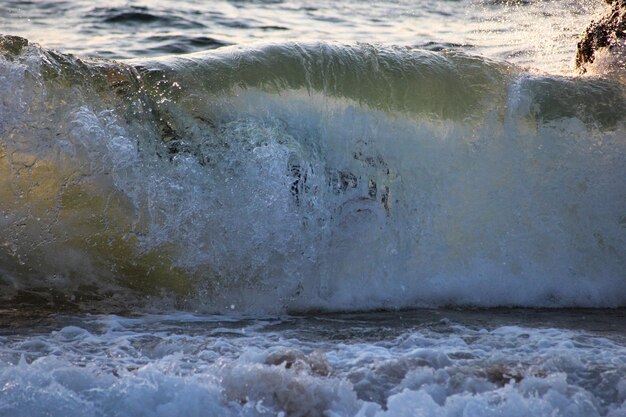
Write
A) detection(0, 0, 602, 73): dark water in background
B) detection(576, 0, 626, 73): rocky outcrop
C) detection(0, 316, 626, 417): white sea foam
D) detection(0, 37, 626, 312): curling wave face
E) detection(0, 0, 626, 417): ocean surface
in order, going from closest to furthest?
1. detection(0, 316, 626, 417): white sea foam
2. detection(0, 0, 626, 417): ocean surface
3. detection(0, 37, 626, 312): curling wave face
4. detection(576, 0, 626, 73): rocky outcrop
5. detection(0, 0, 602, 73): dark water in background

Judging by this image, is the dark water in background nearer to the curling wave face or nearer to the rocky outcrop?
the rocky outcrop

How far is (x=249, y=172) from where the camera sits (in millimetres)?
5328

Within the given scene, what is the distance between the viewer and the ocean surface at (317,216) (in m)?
4.31

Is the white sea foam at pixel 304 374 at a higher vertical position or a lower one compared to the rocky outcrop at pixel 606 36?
lower

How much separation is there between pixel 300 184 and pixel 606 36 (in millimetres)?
2627

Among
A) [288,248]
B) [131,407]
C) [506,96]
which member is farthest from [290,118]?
[131,407]

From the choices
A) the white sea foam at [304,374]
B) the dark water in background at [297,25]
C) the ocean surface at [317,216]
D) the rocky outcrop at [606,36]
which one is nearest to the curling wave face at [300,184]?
the ocean surface at [317,216]

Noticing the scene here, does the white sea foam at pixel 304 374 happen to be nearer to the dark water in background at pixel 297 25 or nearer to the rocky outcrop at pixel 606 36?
the rocky outcrop at pixel 606 36

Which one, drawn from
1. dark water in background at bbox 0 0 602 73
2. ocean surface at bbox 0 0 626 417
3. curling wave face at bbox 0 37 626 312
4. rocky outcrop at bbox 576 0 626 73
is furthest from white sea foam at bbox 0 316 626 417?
dark water in background at bbox 0 0 602 73

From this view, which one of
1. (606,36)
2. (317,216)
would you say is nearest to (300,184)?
(317,216)

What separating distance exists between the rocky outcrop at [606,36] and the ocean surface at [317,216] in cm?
17

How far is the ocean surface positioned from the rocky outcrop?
0.56 ft

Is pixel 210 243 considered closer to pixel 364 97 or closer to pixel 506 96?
pixel 364 97

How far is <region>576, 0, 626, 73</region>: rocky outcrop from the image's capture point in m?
6.37
